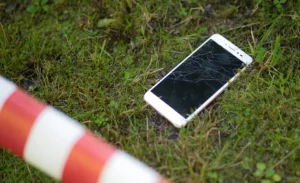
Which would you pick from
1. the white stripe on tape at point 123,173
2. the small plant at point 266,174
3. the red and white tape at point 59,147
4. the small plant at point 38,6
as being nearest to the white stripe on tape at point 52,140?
the red and white tape at point 59,147

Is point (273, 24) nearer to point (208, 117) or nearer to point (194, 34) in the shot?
point (194, 34)

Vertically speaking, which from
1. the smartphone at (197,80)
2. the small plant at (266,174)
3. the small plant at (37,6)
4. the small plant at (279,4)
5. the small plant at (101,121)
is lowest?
the small plant at (266,174)

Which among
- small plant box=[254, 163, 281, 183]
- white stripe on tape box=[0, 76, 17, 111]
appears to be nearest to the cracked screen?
small plant box=[254, 163, 281, 183]

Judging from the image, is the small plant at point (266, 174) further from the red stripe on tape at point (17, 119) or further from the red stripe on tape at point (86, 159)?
the red stripe on tape at point (17, 119)

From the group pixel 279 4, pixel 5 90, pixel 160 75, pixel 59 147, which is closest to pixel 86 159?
pixel 59 147

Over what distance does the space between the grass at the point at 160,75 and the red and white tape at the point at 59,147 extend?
251mm

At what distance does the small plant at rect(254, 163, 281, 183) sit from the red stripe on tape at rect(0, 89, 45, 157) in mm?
881

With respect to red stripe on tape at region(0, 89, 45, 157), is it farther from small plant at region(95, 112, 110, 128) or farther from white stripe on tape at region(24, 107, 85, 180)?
small plant at region(95, 112, 110, 128)

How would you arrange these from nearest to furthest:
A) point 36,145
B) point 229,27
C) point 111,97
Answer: point 36,145 → point 111,97 → point 229,27

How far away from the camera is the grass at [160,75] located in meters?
1.74

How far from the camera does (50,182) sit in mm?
1773

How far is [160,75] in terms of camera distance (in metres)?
1.99

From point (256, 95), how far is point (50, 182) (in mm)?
966

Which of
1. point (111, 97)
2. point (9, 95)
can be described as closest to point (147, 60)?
point (111, 97)
